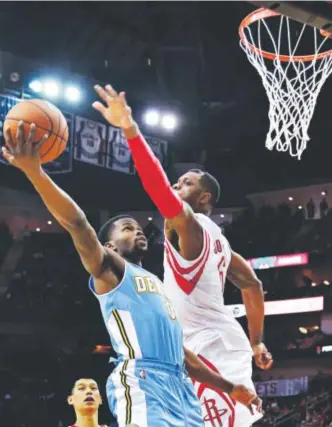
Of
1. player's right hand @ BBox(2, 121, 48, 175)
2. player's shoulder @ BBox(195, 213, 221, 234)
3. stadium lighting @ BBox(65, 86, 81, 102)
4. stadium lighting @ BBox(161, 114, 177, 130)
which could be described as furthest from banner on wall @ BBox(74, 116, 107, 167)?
player's right hand @ BBox(2, 121, 48, 175)

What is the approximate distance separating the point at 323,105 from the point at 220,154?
371 cm

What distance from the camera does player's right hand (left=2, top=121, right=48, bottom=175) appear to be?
10.9ft

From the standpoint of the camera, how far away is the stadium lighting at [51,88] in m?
17.8

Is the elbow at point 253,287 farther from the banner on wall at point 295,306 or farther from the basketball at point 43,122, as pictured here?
the banner on wall at point 295,306

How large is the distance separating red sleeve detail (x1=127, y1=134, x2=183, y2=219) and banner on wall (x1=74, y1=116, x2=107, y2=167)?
15.0m

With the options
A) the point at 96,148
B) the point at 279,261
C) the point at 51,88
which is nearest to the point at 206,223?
the point at 51,88

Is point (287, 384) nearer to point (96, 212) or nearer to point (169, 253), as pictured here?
point (96, 212)

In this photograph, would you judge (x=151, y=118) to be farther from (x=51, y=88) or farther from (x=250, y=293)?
(x=250, y=293)

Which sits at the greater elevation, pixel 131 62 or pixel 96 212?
pixel 131 62

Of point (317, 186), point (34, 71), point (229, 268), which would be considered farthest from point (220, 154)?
point (229, 268)

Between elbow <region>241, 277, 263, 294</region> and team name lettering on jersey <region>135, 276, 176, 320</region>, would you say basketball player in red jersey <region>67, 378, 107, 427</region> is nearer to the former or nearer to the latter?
elbow <region>241, 277, 263, 294</region>

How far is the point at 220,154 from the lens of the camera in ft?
73.3

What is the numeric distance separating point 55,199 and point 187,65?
17.5m

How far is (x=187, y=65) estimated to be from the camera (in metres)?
20.6
